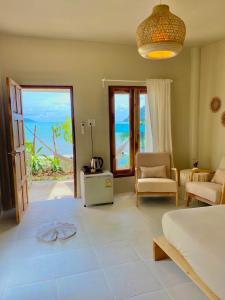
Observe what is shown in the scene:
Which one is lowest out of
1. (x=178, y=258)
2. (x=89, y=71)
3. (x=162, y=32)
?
(x=178, y=258)

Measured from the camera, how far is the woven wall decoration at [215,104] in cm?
415

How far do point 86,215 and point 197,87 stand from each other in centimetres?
321

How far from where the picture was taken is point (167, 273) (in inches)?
82.4

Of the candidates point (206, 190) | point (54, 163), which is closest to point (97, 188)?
point (206, 190)

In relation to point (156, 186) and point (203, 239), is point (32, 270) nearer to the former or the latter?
point (203, 239)

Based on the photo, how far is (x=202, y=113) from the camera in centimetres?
454

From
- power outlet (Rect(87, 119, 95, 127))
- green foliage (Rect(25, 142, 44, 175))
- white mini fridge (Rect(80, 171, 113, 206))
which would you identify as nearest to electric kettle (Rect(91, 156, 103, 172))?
white mini fridge (Rect(80, 171, 113, 206))

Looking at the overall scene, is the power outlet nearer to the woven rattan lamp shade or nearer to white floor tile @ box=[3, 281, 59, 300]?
the woven rattan lamp shade

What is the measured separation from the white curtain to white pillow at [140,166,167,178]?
500 millimetres

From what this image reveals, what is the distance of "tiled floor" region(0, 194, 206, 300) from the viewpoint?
1878 mm

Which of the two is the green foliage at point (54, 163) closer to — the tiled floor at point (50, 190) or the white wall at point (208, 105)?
the tiled floor at point (50, 190)

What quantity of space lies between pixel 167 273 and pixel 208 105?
10.9 ft

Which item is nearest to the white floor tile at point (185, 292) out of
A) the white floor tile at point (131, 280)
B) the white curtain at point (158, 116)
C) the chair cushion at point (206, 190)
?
the white floor tile at point (131, 280)

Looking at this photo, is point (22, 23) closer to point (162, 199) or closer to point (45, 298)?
point (45, 298)
